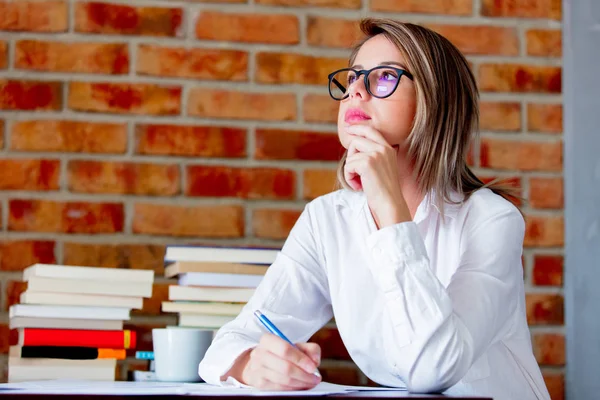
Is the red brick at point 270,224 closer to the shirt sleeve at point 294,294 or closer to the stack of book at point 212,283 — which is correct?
the stack of book at point 212,283

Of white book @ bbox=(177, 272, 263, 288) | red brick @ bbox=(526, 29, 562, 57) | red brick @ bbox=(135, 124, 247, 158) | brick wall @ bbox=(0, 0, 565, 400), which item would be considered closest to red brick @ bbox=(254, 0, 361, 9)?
brick wall @ bbox=(0, 0, 565, 400)

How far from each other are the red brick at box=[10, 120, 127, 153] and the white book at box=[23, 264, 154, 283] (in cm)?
35

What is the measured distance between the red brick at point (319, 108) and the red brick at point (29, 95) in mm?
592

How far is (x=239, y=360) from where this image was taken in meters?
1.35

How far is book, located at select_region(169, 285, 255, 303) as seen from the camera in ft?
5.84

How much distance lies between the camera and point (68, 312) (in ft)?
5.68

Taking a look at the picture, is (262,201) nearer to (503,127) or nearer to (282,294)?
(282,294)

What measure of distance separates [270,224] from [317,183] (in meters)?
0.15

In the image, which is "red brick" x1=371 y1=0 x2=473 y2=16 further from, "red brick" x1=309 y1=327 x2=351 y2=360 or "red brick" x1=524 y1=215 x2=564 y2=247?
"red brick" x1=309 y1=327 x2=351 y2=360

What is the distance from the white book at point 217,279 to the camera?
179 cm

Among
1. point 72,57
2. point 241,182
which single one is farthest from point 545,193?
point 72,57

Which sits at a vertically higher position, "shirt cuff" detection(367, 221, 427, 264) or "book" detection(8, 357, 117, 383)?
"shirt cuff" detection(367, 221, 427, 264)

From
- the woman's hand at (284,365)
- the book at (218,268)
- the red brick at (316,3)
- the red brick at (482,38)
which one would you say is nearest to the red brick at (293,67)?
the red brick at (316,3)

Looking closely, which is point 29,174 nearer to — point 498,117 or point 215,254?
point 215,254
